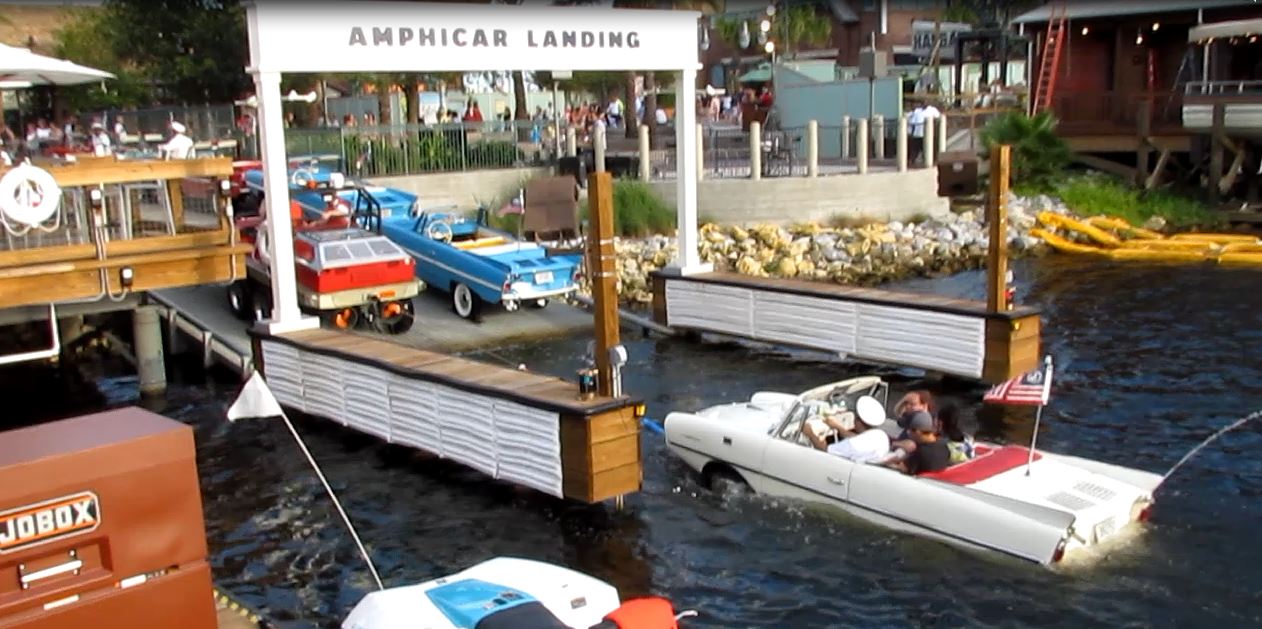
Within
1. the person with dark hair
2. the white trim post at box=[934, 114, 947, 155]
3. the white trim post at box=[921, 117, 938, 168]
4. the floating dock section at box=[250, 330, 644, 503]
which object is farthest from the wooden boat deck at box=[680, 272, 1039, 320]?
the white trim post at box=[934, 114, 947, 155]

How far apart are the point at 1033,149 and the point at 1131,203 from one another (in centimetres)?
274

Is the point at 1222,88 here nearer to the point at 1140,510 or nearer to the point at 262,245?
the point at 1140,510

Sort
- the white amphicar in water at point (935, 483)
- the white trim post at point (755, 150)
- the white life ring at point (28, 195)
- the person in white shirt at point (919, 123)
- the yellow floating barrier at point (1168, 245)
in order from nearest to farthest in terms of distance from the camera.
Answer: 1. the white amphicar in water at point (935, 483)
2. the white life ring at point (28, 195)
3. the yellow floating barrier at point (1168, 245)
4. the white trim post at point (755, 150)
5. the person in white shirt at point (919, 123)

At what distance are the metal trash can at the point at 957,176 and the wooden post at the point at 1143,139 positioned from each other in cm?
414

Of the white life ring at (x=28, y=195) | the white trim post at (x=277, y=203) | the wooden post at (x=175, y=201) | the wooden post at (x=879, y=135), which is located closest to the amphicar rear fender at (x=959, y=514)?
the white trim post at (x=277, y=203)

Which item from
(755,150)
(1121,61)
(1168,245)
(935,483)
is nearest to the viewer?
(935,483)

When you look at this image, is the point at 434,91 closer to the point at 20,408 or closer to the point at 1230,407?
the point at 20,408

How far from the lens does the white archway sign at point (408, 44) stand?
536 inches

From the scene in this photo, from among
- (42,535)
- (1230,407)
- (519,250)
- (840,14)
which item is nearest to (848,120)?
(519,250)

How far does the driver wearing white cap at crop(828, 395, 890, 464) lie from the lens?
11156 millimetres

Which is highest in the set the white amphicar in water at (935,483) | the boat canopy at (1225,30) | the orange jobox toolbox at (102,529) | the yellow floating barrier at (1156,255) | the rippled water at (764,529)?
the boat canopy at (1225,30)

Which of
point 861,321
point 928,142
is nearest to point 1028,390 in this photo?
point 861,321

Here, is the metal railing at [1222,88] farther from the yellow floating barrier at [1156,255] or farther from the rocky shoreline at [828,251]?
the rocky shoreline at [828,251]

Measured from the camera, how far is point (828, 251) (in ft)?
81.1
